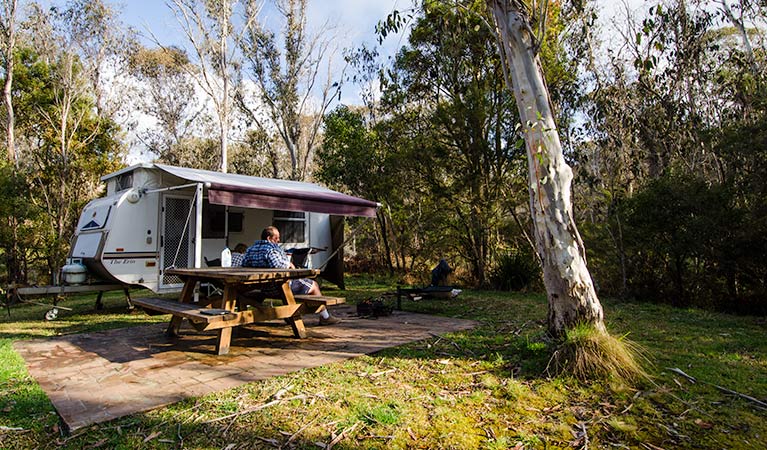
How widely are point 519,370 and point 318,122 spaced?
16.6m

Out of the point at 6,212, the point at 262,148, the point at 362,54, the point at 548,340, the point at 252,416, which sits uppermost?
the point at 362,54

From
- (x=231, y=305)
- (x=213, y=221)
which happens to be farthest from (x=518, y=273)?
(x=231, y=305)

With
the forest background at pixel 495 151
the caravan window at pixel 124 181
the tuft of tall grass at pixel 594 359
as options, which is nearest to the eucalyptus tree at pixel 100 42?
the forest background at pixel 495 151

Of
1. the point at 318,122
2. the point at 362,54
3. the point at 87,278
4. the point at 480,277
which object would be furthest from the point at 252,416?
the point at 318,122

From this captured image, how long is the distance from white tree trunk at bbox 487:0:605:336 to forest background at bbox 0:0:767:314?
1166mm

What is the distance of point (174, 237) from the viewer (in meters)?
7.68

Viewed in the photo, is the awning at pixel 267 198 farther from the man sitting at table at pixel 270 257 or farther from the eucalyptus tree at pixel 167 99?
the eucalyptus tree at pixel 167 99

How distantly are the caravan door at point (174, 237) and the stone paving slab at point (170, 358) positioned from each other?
183 centimetres

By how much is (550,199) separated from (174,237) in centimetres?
648

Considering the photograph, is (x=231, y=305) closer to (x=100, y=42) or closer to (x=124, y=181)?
(x=124, y=181)

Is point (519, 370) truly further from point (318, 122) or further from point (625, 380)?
point (318, 122)

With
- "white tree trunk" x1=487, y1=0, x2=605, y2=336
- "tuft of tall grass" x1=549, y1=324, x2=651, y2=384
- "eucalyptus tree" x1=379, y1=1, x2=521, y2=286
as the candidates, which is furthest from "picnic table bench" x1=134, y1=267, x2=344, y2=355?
"eucalyptus tree" x1=379, y1=1, x2=521, y2=286

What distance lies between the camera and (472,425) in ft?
8.43

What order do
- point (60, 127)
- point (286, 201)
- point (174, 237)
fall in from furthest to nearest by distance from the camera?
point (60, 127)
point (174, 237)
point (286, 201)
